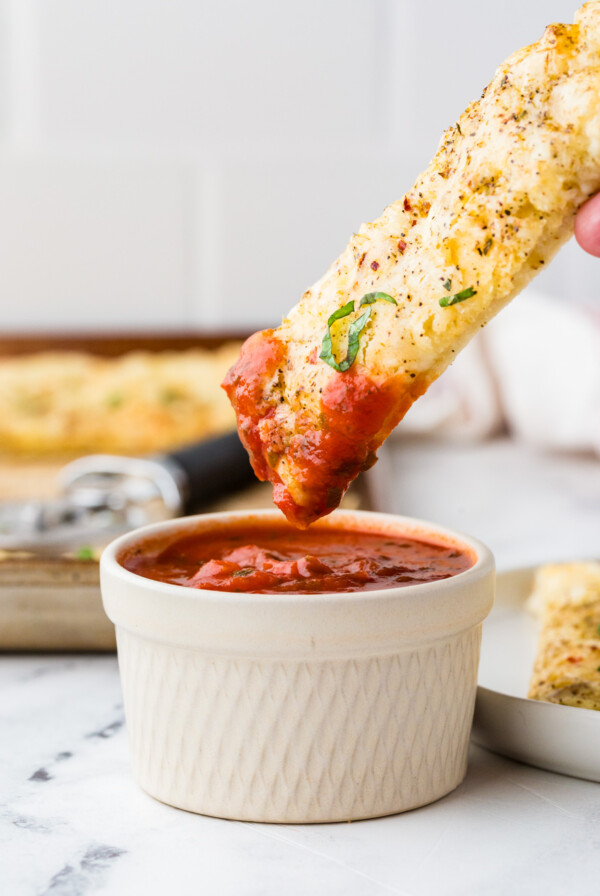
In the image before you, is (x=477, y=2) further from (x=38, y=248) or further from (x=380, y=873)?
(x=380, y=873)

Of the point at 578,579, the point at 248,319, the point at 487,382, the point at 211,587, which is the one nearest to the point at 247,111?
the point at 248,319

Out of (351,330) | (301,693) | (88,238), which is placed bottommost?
(301,693)

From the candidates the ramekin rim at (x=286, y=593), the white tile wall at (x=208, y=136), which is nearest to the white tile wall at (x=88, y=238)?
the white tile wall at (x=208, y=136)


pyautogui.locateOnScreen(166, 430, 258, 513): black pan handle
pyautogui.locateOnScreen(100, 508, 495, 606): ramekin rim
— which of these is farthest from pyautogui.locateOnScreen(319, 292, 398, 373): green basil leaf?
pyautogui.locateOnScreen(166, 430, 258, 513): black pan handle

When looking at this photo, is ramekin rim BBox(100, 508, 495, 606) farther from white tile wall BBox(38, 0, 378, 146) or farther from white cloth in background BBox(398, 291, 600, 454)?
white tile wall BBox(38, 0, 378, 146)

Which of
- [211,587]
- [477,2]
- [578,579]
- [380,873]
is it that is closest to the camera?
[380,873]

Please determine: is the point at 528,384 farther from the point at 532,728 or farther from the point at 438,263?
the point at 438,263

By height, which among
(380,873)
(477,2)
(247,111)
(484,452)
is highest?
(477,2)

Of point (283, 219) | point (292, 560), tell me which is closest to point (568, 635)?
point (292, 560)
